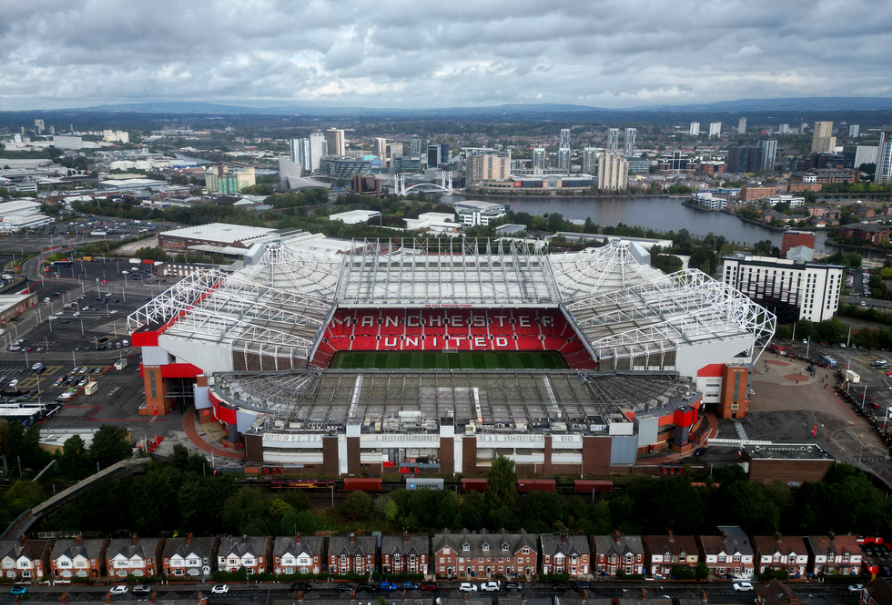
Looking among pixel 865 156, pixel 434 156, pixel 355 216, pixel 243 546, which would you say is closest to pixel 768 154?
pixel 865 156

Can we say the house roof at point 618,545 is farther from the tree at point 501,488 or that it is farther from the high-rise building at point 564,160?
the high-rise building at point 564,160

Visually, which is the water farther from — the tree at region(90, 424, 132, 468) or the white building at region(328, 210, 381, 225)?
the tree at region(90, 424, 132, 468)

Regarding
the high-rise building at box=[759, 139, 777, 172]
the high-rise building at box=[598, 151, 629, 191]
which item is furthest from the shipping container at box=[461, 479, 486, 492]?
the high-rise building at box=[759, 139, 777, 172]

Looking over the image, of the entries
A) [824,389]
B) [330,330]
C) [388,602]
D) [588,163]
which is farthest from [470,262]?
[588,163]

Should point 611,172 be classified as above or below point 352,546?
above

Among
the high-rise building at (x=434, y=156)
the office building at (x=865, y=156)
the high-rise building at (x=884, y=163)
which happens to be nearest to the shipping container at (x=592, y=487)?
the high-rise building at (x=884, y=163)

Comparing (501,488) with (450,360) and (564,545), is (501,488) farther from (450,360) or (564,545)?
(450,360)

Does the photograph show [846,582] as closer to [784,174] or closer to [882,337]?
[882,337]
